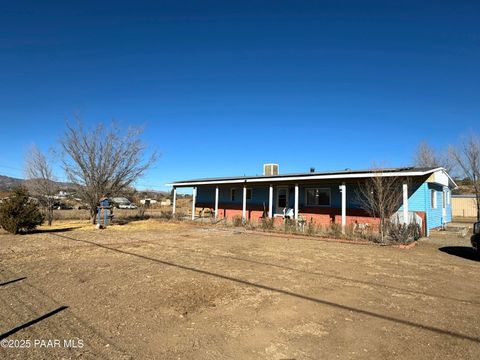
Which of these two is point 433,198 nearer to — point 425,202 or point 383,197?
→ point 425,202

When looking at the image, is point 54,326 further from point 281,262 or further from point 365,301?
point 281,262

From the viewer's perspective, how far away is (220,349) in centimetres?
358

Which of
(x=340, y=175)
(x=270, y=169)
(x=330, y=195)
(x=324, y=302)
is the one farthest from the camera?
(x=270, y=169)

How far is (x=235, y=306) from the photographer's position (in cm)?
498

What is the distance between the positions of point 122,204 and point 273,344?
49.8 metres

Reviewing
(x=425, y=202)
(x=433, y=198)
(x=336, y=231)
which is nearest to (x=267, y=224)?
(x=336, y=231)

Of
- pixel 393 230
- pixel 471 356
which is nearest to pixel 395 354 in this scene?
pixel 471 356

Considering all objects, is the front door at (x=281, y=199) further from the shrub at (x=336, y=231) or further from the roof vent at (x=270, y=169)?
the shrub at (x=336, y=231)

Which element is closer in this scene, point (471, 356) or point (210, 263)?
point (471, 356)

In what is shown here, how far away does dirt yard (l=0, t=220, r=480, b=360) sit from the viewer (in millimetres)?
3615

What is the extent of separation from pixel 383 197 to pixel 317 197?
5718 mm

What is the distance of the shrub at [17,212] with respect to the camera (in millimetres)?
13406

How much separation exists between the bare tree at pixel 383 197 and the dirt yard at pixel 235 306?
3.89m

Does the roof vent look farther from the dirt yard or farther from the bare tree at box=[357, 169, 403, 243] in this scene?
the dirt yard
